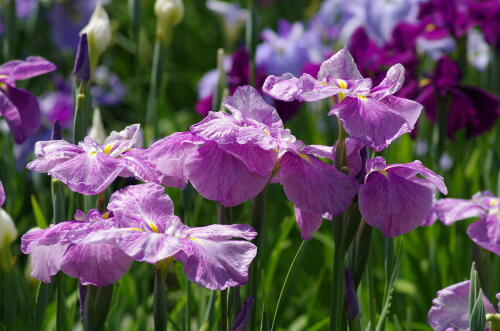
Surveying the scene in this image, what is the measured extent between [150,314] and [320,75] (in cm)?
126

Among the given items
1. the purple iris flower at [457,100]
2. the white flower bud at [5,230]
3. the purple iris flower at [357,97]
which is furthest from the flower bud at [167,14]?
the purple iris flower at [357,97]

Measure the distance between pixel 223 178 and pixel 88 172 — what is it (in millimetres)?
191

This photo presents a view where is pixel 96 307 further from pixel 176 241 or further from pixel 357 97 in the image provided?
pixel 357 97

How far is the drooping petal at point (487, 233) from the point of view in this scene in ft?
4.45

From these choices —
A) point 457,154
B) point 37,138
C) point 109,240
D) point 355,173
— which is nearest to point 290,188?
point 355,173

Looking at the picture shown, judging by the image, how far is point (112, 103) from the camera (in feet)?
11.7

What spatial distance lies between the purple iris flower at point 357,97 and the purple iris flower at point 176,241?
20 cm

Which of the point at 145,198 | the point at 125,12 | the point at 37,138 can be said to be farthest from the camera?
the point at 125,12

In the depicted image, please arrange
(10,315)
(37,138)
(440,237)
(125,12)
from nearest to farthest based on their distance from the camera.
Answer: (10,315), (440,237), (37,138), (125,12)

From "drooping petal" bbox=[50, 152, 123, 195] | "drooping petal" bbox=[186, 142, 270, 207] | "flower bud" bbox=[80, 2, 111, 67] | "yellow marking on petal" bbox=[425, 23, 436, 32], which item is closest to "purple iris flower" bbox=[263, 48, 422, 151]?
"drooping petal" bbox=[186, 142, 270, 207]

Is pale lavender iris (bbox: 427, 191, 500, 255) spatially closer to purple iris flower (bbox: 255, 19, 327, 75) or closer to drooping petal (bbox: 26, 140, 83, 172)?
drooping petal (bbox: 26, 140, 83, 172)

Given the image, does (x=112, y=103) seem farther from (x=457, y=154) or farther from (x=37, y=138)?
(x=457, y=154)

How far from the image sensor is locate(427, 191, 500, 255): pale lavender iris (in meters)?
1.37

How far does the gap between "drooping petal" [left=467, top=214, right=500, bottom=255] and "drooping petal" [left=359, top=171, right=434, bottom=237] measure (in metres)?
0.35
